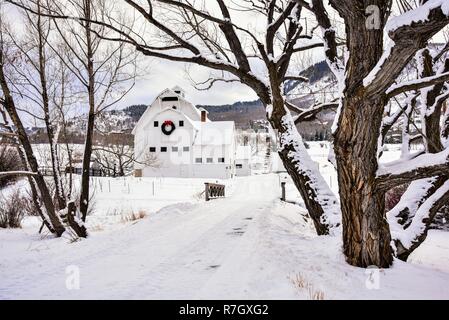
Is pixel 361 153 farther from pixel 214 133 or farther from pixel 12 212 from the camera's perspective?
pixel 214 133

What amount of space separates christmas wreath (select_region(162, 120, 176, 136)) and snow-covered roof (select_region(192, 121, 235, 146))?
271cm

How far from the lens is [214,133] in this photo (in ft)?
126

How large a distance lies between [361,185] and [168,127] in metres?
34.4

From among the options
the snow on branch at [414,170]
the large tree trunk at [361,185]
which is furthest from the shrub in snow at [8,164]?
the snow on branch at [414,170]

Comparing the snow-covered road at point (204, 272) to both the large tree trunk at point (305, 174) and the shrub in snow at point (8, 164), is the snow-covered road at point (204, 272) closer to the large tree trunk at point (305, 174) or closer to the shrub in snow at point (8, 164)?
the large tree trunk at point (305, 174)

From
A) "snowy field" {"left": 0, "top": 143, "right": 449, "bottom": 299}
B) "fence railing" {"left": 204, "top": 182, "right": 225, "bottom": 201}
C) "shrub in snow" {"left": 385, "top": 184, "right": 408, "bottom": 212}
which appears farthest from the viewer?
"fence railing" {"left": 204, "top": 182, "right": 225, "bottom": 201}

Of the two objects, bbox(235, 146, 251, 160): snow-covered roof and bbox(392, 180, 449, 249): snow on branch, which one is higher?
bbox(235, 146, 251, 160): snow-covered roof

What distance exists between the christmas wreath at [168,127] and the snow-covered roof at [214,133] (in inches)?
107

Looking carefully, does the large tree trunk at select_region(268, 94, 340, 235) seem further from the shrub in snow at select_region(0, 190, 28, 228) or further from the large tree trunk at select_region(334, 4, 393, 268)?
the shrub in snow at select_region(0, 190, 28, 228)

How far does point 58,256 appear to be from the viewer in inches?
189

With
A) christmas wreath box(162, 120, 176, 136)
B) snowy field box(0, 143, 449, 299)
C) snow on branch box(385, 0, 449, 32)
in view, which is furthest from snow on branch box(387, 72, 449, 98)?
christmas wreath box(162, 120, 176, 136)

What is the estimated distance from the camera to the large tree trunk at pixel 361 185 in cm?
354

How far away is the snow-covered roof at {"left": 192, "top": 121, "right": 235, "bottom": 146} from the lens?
121 feet
